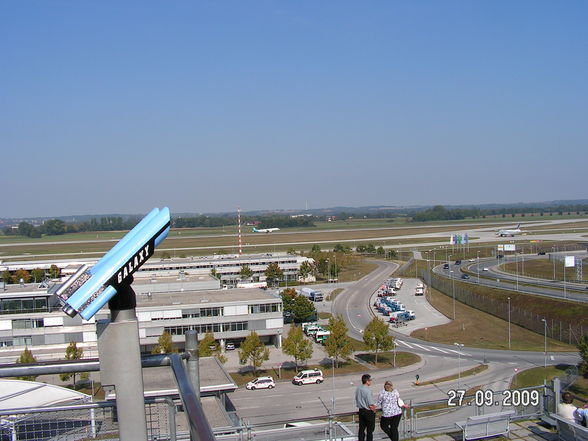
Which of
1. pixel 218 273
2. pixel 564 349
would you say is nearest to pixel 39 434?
pixel 564 349

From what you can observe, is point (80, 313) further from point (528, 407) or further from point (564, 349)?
point (564, 349)

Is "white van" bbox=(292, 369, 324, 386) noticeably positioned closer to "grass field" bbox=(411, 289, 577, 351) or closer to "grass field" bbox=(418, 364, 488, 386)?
"grass field" bbox=(418, 364, 488, 386)

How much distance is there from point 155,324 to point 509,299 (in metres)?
18.7

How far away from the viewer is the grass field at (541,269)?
4133 centimetres

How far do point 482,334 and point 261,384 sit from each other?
12.3 m

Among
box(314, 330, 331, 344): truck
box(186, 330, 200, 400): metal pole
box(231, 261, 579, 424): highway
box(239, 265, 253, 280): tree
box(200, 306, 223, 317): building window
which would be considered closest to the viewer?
box(186, 330, 200, 400): metal pole

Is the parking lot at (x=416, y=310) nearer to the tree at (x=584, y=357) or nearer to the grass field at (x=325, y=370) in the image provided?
the grass field at (x=325, y=370)

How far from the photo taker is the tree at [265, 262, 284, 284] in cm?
4644

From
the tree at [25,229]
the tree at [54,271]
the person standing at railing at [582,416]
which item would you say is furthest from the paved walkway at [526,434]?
the tree at [25,229]

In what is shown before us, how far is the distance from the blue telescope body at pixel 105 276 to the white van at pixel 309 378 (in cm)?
1921

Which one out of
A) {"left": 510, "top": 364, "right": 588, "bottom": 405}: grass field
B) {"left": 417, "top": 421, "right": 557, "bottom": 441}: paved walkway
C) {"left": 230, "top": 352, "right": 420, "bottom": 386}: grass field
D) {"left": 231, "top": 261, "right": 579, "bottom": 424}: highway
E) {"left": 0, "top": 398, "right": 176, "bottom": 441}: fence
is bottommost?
{"left": 230, "top": 352, "right": 420, "bottom": 386}: grass field

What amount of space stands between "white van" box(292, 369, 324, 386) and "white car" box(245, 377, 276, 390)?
870mm

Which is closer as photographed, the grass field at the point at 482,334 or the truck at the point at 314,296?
the grass field at the point at 482,334

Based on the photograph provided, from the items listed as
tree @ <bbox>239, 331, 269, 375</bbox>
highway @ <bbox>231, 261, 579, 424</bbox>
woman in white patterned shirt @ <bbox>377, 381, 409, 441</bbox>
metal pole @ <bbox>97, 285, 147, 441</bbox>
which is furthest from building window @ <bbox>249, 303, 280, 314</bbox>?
metal pole @ <bbox>97, 285, 147, 441</bbox>
